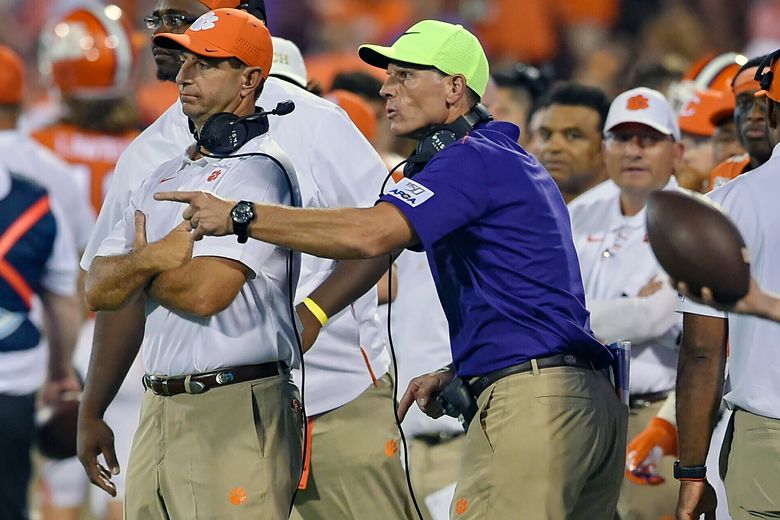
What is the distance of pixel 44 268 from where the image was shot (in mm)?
6832

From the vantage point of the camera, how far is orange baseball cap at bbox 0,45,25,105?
6.88 meters

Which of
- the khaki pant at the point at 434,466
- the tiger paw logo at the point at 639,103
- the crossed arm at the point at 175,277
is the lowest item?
the khaki pant at the point at 434,466

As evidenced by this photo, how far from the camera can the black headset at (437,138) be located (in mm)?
4125

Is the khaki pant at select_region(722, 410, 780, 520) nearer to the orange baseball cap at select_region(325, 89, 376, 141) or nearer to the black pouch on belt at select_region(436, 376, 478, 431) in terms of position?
the black pouch on belt at select_region(436, 376, 478, 431)

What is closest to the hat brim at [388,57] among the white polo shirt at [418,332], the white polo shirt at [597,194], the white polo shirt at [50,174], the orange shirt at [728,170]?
the orange shirt at [728,170]

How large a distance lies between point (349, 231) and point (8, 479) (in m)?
3.38

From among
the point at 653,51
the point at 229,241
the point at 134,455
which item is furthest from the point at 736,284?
the point at 653,51

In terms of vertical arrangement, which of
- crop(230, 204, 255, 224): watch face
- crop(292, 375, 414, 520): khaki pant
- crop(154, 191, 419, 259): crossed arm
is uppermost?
crop(230, 204, 255, 224): watch face

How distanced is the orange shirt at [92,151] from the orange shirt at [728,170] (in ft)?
11.4

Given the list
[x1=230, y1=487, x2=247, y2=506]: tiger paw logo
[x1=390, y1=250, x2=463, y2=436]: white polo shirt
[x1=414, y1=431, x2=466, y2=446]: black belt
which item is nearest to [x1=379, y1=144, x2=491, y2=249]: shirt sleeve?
[x1=230, y1=487, x2=247, y2=506]: tiger paw logo

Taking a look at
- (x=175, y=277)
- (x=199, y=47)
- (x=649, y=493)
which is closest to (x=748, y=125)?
(x=649, y=493)

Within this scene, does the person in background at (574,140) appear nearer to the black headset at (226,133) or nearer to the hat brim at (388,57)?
the hat brim at (388,57)

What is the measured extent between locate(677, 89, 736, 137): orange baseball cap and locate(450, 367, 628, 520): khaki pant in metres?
2.98

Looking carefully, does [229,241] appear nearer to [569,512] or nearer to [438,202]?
[438,202]
